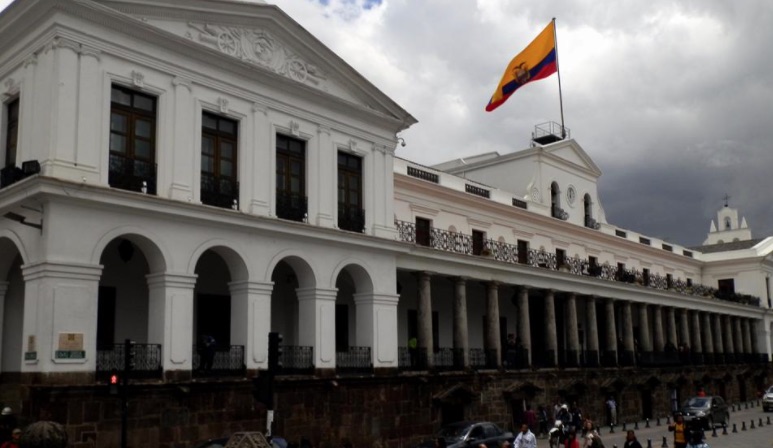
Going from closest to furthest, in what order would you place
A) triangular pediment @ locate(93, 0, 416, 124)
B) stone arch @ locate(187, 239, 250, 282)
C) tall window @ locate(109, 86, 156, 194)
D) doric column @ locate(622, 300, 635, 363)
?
tall window @ locate(109, 86, 156, 194)
triangular pediment @ locate(93, 0, 416, 124)
stone arch @ locate(187, 239, 250, 282)
doric column @ locate(622, 300, 635, 363)

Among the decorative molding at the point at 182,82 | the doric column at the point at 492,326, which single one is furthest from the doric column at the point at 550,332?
the decorative molding at the point at 182,82

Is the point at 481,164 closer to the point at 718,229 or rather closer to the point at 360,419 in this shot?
the point at 360,419

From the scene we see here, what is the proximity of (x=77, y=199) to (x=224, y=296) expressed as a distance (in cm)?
759

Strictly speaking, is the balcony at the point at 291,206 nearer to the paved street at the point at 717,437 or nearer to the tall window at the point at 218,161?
the tall window at the point at 218,161

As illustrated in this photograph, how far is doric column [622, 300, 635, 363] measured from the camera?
4181 centimetres

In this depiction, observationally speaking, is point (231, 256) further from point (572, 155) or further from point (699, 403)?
point (572, 155)

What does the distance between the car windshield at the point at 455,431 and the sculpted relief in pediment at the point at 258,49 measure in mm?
11194

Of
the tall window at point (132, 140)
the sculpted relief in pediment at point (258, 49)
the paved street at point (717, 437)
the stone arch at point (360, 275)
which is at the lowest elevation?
the paved street at point (717, 437)

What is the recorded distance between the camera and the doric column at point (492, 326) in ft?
106

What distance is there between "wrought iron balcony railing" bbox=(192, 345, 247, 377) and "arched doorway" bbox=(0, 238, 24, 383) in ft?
14.7

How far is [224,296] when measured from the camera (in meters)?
25.7

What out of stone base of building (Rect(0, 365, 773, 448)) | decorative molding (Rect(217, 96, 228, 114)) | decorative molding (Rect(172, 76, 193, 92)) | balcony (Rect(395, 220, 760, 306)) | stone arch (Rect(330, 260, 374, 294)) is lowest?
stone base of building (Rect(0, 365, 773, 448))

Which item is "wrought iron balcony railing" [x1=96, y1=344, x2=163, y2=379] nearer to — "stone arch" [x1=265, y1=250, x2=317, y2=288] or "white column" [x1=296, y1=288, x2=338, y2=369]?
"stone arch" [x1=265, y1=250, x2=317, y2=288]

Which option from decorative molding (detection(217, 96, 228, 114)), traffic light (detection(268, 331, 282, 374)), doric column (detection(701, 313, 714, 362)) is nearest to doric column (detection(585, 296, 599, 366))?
doric column (detection(701, 313, 714, 362))
